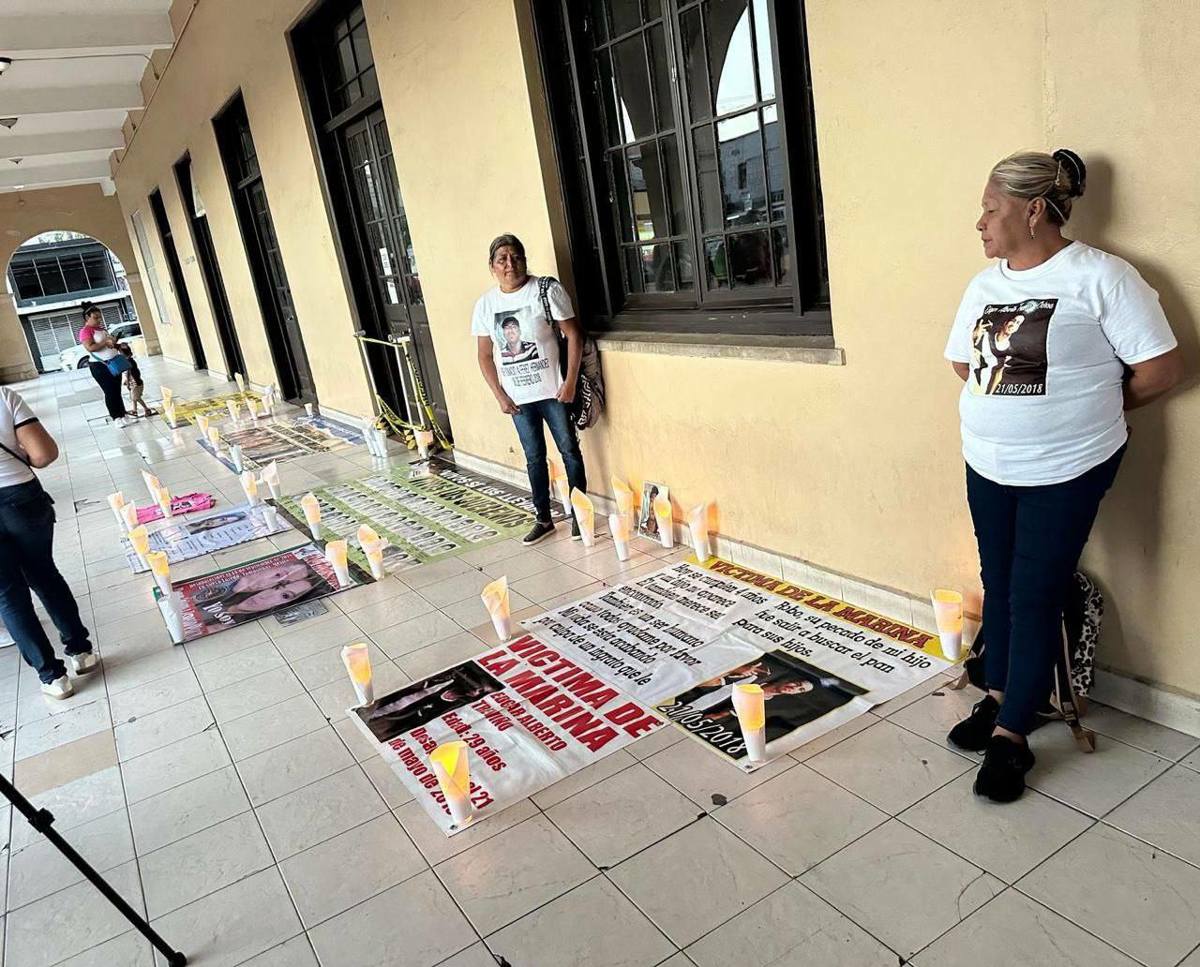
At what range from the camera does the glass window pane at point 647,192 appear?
3.72 metres

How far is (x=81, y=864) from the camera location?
177 centimetres

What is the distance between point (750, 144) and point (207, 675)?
2.94 metres

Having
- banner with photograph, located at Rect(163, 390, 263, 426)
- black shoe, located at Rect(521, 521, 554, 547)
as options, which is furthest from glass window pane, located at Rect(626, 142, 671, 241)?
banner with photograph, located at Rect(163, 390, 263, 426)

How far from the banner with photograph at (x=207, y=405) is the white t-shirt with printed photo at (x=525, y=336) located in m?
6.42

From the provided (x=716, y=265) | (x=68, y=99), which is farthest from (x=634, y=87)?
(x=68, y=99)

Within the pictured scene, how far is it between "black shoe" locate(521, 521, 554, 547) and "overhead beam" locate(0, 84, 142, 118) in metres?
10.2

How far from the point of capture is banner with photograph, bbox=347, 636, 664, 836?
2447 millimetres

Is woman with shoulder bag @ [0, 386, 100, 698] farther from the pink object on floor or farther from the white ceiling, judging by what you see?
the white ceiling

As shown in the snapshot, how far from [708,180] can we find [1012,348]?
1.81 meters

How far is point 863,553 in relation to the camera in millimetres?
3064

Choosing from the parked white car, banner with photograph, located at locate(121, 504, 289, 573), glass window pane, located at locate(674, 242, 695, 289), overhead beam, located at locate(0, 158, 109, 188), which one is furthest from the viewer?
the parked white car

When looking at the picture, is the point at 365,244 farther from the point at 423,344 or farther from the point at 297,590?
the point at 297,590

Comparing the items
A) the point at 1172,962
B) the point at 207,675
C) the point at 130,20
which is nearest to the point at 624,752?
the point at 1172,962

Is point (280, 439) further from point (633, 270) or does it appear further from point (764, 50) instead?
point (764, 50)
